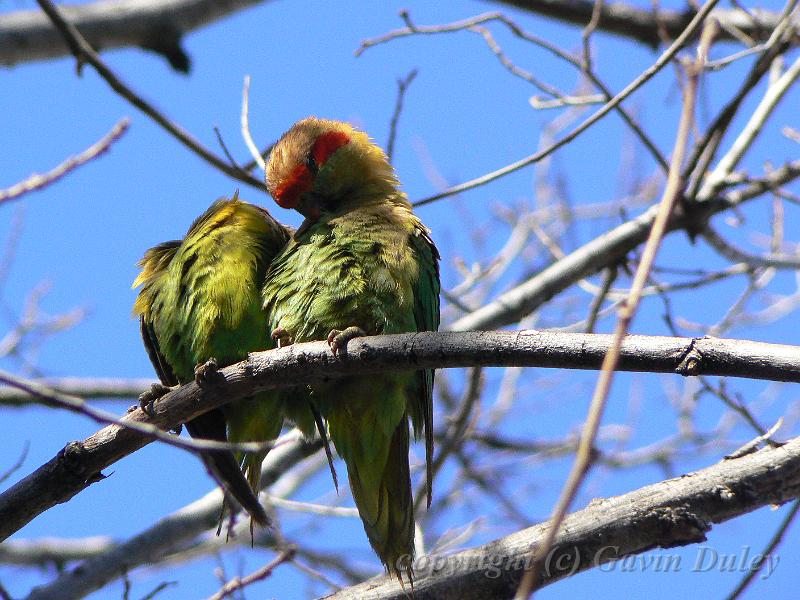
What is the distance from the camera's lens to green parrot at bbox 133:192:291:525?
12.6 feet

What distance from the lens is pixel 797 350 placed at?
7.66 ft

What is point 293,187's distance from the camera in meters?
4.35

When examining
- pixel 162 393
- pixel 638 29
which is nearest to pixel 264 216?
pixel 162 393

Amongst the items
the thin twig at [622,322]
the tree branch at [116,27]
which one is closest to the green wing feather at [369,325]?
the tree branch at [116,27]

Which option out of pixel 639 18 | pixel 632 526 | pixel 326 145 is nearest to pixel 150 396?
pixel 326 145

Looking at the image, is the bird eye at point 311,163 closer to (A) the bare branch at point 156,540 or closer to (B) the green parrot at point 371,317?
(B) the green parrot at point 371,317

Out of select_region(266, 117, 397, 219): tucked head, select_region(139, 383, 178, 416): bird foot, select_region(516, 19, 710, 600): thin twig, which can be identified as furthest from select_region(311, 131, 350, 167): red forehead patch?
select_region(516, 19, 710, 600): thin twig

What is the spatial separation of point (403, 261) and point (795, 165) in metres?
2.74

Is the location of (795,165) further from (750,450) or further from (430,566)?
(430,566)

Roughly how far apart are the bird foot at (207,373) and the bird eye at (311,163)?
61.0 inches

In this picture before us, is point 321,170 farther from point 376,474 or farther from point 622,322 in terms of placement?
point 622,322

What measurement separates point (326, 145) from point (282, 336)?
1243 millimetres

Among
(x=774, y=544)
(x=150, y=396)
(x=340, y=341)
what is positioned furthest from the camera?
(x=150, y=396)

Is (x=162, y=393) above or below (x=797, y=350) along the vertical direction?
above
